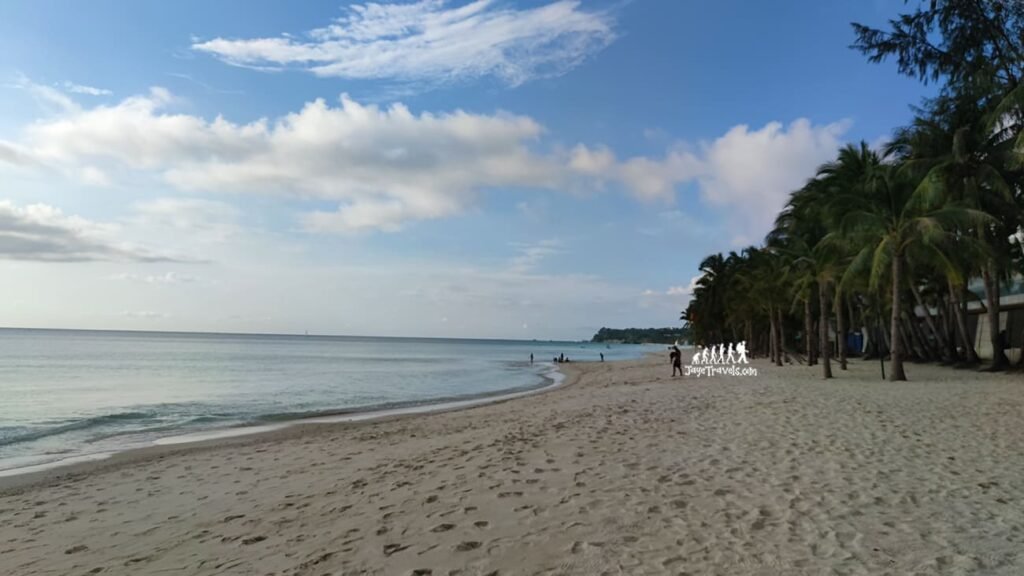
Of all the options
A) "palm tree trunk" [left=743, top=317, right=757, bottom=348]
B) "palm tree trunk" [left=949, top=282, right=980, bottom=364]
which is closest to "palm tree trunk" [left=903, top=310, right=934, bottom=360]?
"palm tree trunk" [left=949, top=282, right=980, bottom=364]

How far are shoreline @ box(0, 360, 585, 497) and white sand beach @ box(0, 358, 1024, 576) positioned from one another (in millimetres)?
190

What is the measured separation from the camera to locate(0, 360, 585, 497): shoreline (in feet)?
32.1

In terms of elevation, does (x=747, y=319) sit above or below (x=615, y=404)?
above

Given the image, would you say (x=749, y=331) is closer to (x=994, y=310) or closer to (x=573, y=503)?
(x=994, y=310)

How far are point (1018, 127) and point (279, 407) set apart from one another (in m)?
24.8

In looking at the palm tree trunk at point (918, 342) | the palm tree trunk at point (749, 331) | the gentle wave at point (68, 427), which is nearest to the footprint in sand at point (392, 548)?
the gentle wave at point (68, 427)

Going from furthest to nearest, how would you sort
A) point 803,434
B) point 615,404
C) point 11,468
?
point 615,404, point 11,468, point 803,434

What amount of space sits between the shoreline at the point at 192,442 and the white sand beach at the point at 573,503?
19 cm

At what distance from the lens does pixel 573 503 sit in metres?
5.82

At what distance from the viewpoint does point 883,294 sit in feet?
107

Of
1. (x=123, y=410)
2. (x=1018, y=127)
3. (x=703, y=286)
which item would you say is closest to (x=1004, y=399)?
(x=1018, y=127)

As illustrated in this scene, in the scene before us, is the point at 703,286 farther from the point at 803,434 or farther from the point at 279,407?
the point at 803,434

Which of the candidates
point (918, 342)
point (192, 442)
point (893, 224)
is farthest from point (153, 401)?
point (918, 342)

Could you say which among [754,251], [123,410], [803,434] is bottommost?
[123,410]
